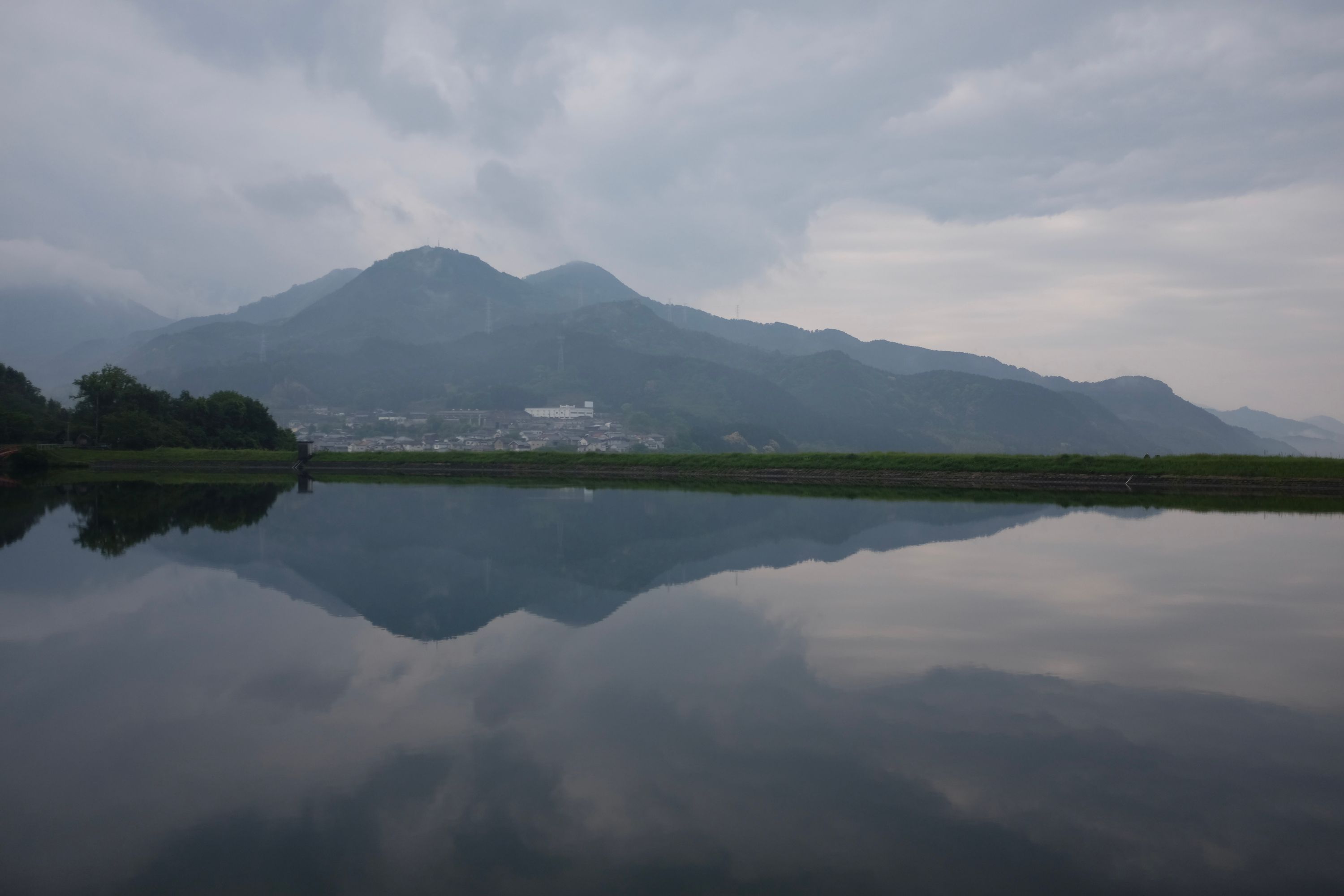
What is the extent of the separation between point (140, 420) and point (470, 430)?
83.2 m

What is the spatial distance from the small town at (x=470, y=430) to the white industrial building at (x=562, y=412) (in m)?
0.19

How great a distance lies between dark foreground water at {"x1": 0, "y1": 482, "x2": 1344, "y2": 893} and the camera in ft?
14.1

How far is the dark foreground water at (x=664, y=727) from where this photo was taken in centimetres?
430

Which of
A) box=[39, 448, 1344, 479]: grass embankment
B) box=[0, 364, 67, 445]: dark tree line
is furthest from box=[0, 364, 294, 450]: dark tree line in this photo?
box=[39, 448, 1344, 479]: grass embankment

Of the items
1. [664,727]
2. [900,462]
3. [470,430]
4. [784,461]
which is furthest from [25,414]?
[470,430]

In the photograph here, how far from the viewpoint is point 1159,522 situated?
70.5 feet

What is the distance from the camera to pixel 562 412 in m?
151

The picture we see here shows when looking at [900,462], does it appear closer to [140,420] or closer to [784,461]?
[784,461]

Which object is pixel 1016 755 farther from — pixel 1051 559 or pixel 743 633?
pixel 1051 559

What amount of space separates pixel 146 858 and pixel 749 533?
49.4 feet

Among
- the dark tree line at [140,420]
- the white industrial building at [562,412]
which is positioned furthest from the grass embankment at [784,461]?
the white industrial building at [562,412]

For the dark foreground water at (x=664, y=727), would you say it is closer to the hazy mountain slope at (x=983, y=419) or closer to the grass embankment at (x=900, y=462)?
the grass embankment at (x=900, y=462)

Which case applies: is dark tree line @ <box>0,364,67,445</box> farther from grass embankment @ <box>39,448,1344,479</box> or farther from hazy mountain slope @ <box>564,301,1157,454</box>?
hazy mountain slope @ <box>564,301,1157,454</box>

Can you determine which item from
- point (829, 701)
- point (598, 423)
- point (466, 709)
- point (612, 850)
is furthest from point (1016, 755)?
point (598, 423)
